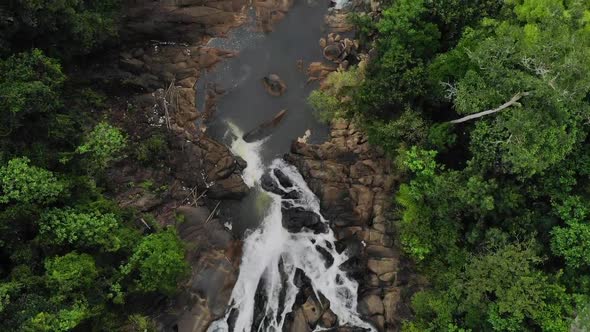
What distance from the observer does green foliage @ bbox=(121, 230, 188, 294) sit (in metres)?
20.4

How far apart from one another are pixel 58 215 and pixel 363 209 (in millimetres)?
15740

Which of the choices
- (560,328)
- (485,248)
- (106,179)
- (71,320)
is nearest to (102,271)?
(71,320)

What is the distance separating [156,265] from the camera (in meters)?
20.5

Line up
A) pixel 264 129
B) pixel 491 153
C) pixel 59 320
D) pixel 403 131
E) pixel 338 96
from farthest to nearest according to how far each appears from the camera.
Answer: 1. pixel 264 129
2. pixel 338 96
3. pixel 403 131
4. pixel 491 153
5. pixel 59 320

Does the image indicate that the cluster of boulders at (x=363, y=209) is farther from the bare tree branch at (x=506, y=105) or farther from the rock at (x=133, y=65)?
the rock at (x=133, y=65)

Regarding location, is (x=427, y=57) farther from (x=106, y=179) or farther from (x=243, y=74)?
(x=106, y=179)

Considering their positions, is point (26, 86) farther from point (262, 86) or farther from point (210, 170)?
point (262, 86)

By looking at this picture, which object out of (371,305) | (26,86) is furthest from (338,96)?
(26,86)

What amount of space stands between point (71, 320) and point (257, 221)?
11.7 m

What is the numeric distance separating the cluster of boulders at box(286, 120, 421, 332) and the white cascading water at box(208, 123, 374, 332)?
2.10 feet

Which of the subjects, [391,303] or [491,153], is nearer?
[491,153]

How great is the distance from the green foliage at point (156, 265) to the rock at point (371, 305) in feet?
32.5

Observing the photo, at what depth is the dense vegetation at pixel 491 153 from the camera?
17125 millimetres

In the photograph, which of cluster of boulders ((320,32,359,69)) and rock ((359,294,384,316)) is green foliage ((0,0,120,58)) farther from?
rock ((359,294,384,316))
